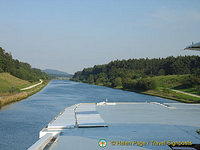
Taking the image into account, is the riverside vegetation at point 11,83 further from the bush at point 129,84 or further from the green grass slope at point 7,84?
the bush at point 129,84

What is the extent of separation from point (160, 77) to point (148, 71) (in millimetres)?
28332

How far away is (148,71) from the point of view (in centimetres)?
8812

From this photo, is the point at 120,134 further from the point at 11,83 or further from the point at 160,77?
the point at 160,77

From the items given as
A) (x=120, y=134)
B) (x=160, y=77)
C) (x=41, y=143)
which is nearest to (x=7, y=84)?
(x=160, y=77)

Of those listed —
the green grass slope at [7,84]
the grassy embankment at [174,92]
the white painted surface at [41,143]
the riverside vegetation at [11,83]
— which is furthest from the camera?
the green grass slope at [7,84]

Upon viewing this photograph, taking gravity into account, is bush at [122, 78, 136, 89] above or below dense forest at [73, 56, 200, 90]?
below

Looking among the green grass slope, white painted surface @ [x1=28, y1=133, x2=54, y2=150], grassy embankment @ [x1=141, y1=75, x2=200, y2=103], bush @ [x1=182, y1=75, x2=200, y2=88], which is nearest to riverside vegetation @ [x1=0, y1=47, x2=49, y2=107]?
the green grass slope

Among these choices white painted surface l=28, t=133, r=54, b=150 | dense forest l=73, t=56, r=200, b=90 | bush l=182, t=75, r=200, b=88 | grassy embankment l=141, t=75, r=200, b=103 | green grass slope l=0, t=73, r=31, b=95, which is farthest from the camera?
dense forest l=73, t=56, r=200, b=90

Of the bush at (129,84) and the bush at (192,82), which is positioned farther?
the bush at (129,84)

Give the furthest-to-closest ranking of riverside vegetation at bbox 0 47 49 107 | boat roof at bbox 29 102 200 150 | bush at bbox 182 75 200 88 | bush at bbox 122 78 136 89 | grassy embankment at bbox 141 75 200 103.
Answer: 1. bush at bbox 122 78 136 89
2. bush at bbox 182 75 200 88
3. riverside vegetation at bbox 0 47 49 107
4. grassy embankment at bbox 141 75 200 103
5. boat roof at bbox 29 102 200 150

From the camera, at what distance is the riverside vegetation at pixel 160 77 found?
1594 inches

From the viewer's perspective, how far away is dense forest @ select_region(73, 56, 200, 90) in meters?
48.6

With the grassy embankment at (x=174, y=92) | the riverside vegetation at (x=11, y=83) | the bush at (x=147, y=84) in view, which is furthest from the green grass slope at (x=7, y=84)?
the bush at (x=147, y=84)

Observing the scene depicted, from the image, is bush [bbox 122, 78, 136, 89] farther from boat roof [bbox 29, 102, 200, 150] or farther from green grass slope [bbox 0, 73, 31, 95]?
boat roof [bbox 29, 102, 200, 150]
